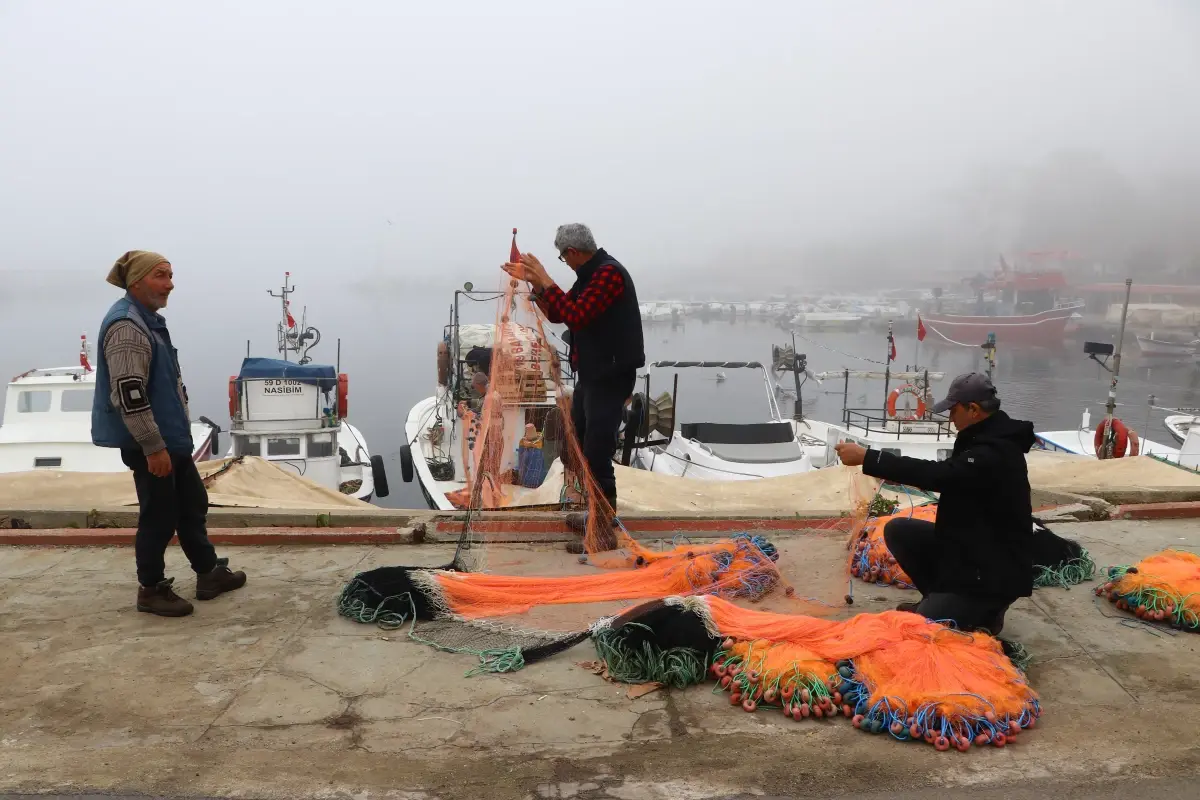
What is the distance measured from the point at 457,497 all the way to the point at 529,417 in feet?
6.39

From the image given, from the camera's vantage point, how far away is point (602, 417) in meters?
→ 5.05

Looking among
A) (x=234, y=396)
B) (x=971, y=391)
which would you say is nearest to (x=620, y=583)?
(x=971, y=391)

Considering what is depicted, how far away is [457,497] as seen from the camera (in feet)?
31.4

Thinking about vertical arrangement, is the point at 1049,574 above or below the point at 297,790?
above

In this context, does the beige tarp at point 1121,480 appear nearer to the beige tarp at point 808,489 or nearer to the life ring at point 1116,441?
the beige tarp at point 808,489

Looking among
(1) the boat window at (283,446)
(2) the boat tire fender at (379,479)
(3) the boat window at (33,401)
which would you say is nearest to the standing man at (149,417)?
(1) the boat window at (283,446)

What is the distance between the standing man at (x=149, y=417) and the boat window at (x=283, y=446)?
14750 millimetres

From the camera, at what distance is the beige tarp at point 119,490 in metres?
6.35

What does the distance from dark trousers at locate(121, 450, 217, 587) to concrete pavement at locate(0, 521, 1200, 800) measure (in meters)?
0.29

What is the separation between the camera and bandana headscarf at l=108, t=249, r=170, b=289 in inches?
155

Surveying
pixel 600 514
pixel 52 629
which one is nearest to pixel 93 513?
pixel 52 629

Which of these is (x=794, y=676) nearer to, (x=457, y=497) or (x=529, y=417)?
(x=529, y=417)

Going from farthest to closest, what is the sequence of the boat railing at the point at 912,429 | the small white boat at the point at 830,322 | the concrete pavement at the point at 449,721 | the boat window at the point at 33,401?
the small white boat at the point at 830,322
the boat railing at the point at 912,429
the boat window at the point at 33,401
the concrete pavement at the point at 449,721

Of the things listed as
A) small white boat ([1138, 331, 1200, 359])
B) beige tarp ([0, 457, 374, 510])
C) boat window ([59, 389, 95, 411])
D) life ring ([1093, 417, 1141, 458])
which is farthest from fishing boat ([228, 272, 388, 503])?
small white boat ([1138, 331, 1200, 359])
